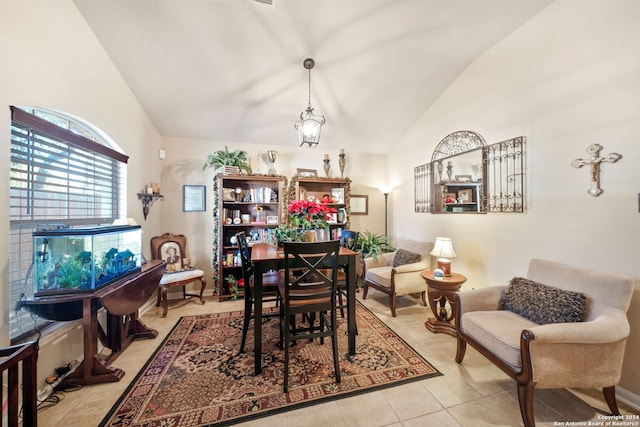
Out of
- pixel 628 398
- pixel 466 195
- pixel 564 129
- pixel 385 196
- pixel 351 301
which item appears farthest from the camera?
pixel 385 196

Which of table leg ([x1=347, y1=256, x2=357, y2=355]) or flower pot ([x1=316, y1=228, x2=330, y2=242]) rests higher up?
flower pot ([x1=316, y1=228, x2=330, y2=242])

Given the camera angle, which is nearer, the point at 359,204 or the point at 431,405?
the point at 431,405

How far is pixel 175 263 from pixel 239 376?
2.19m

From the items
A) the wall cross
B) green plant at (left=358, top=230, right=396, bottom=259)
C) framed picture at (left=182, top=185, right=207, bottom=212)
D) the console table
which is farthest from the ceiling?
the console table

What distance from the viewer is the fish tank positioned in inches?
58.2

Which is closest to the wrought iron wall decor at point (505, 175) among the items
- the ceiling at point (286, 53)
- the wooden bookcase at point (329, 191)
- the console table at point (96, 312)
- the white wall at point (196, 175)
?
the ceiling at point (286, 53)

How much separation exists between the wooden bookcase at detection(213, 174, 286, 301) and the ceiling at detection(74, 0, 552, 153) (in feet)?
2.77

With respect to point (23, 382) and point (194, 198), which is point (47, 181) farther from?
point (194, 198)

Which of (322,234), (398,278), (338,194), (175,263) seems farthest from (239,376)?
(338,194)

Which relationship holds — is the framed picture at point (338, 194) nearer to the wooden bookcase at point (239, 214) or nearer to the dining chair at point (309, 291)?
the wooden bookcase at point (239, 214)

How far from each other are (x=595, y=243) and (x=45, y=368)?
4.18m

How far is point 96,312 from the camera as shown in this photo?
169cm

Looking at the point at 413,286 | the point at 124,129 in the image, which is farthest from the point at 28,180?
the point at 413,286

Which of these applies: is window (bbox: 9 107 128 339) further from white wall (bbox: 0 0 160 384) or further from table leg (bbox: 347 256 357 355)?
table leg (bbox: 347 256 357 355)
